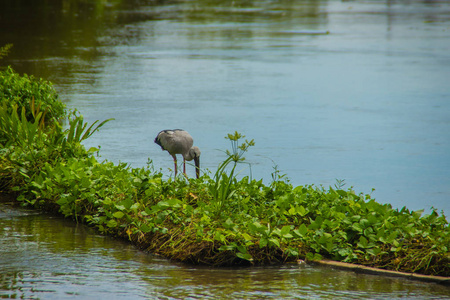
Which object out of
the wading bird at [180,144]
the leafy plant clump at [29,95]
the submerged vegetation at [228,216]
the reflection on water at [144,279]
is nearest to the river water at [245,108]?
the reflection on water at [144,279]

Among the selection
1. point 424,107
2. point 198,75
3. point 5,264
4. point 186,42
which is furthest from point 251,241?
point 186,42

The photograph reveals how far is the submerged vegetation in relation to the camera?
190 inches

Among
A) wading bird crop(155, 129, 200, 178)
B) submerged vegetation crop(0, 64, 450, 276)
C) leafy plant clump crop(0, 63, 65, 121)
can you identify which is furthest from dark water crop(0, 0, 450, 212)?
submerged vegetation crop(0, 64, 450, 276)

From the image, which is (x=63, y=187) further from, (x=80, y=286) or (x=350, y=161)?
(x=350, y=161)

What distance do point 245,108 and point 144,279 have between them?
650 centimetres

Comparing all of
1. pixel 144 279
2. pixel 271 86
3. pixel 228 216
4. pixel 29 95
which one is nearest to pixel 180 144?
pixel 228 216

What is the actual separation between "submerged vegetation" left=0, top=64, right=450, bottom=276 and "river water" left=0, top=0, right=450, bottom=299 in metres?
0.18

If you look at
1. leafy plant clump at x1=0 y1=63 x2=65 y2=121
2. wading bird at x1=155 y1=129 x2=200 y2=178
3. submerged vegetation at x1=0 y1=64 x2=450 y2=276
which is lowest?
submerged vegetation at x1=0 y1=64 x2=450 y2=276

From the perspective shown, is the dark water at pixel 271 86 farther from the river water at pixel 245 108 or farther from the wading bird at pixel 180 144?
the wading bird at pixel 180 144

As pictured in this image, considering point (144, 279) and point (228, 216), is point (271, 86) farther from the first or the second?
point (144, 279)

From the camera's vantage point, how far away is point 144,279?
445 cm

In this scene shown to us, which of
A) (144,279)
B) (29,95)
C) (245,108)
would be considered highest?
(29,95)

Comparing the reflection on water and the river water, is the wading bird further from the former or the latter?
the reflection on water

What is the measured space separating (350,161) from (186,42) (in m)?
11.2
